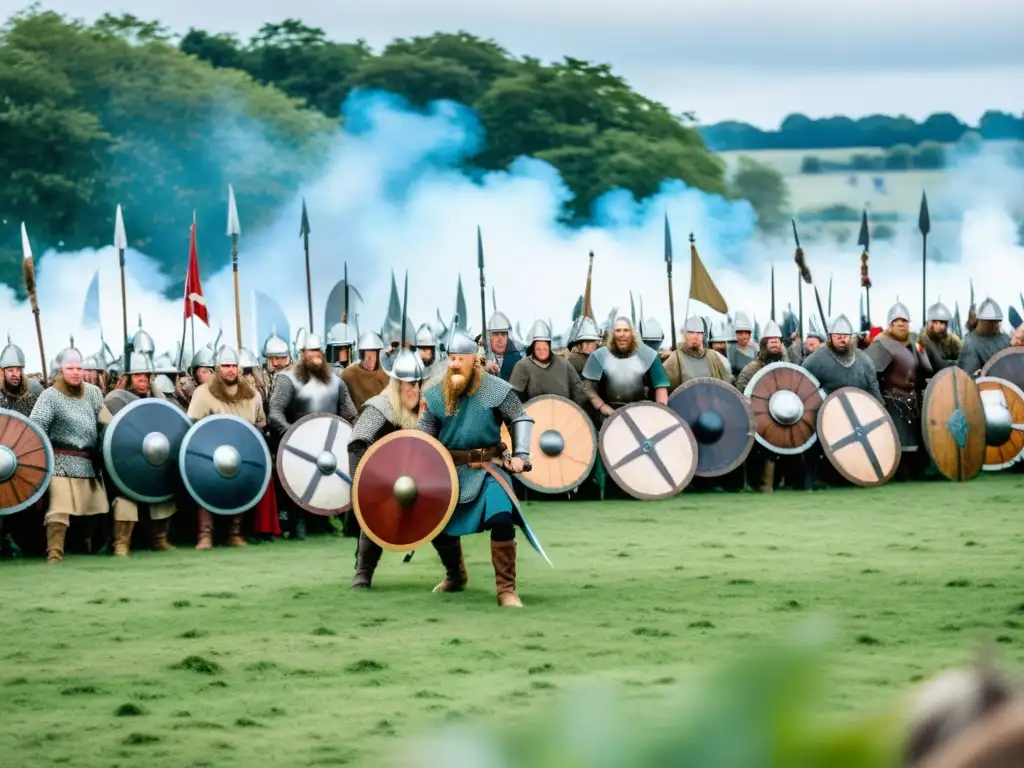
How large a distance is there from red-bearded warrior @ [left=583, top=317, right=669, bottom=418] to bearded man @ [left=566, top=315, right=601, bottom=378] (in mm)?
182

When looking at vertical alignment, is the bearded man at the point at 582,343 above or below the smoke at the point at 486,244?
below

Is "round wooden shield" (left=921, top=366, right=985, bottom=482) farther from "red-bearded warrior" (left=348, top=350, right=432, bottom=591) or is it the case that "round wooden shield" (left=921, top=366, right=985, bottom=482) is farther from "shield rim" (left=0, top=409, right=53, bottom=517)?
"shield rim" (left=0, top=409, right=53, bottom=517)

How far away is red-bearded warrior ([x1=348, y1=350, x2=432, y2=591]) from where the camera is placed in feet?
25.4

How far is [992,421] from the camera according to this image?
41.3ft

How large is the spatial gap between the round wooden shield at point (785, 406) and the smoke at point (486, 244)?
21768 millimetres

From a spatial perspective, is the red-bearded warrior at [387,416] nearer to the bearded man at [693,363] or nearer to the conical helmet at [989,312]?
the bearded man at [693,363]

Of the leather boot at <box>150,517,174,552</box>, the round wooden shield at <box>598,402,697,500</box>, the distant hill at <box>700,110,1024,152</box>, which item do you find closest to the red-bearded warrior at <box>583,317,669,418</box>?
the round wooden shield at <box>598,402,697,500</box>

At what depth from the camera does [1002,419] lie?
12.6 m

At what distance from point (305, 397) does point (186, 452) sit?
88cm

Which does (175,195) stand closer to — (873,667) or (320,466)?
(320,466)

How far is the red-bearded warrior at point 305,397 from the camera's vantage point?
33.8ft

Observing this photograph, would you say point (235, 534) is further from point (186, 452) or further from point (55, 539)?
point (55, 539)

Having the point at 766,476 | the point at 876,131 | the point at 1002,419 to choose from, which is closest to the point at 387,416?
the point at 766,476

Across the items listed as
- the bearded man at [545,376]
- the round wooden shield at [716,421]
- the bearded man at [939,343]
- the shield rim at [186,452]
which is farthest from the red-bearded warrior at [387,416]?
the bearded man at [939,343]
